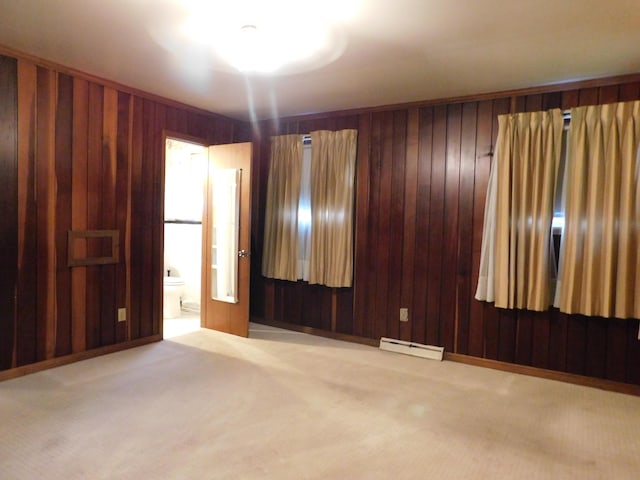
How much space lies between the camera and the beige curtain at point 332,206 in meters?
4.32

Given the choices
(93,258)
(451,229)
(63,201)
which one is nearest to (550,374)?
(451,229)

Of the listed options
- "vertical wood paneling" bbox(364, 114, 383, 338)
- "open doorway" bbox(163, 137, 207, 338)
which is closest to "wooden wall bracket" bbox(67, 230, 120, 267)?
"open doorway" bbox(163, 137, 207, 338)

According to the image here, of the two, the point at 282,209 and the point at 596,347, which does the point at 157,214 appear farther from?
the point at 596,347

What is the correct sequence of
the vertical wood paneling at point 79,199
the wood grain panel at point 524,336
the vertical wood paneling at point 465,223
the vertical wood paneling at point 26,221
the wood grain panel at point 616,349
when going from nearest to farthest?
1. the vertical wood paneling at point 26,221
2. the wood grain panel at point 616,349
3. the vertical wood paneling at point 79,199
4. the wood grain panel at point 524,336
5. the vertical wood paneling at point 465,223

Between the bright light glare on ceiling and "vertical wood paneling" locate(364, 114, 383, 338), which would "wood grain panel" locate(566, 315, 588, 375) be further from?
the bright light glare on ceiling

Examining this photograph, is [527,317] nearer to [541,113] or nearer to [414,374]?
[414,374]

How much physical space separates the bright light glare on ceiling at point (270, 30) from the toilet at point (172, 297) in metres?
2.99

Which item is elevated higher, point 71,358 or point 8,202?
point 8,202

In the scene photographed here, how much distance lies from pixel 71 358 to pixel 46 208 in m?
1.26

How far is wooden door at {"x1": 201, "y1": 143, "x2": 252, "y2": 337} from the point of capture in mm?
4277

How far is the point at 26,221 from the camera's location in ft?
10.2

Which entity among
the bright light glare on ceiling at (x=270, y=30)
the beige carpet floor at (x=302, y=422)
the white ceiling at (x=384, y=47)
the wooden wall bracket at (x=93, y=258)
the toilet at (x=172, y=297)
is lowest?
the beige carpet floor at (x=302, y=422)

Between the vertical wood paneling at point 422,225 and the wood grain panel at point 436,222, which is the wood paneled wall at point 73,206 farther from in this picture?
the wood grain panel at point 436,222

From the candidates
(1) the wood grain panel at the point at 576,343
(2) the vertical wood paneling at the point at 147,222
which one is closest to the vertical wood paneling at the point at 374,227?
(1) the wood grain panel at the point at 576,343
